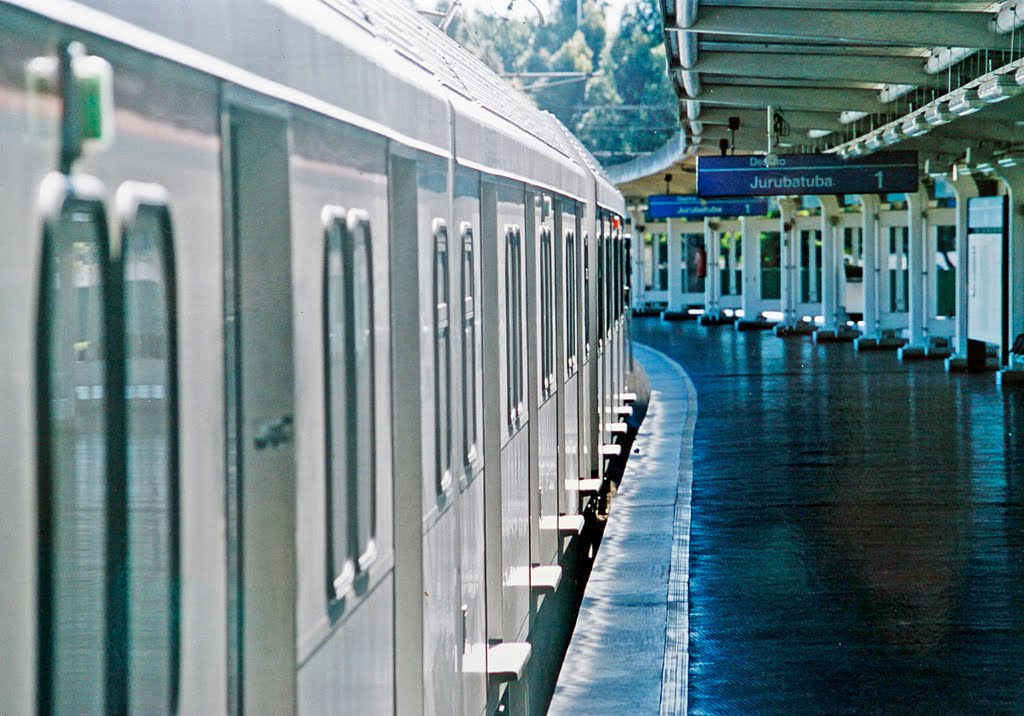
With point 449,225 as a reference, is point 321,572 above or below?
below

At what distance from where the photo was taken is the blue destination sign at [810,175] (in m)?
19.0

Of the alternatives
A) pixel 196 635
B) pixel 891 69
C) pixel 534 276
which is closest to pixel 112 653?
pixel 196 635

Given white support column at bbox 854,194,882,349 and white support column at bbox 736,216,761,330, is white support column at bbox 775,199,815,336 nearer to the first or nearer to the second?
white support column at bbox 736,216,761,330

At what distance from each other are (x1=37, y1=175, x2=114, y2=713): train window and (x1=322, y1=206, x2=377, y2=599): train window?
3.36 feet

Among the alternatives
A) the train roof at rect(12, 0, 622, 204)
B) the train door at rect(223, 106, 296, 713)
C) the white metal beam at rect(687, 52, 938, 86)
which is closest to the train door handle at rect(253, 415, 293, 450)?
the train door at rect(223, 106, 296, 713)

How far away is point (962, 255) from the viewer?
74.8 feet

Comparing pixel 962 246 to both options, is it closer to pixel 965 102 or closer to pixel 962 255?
pixel 962 255

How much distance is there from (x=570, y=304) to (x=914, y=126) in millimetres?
8041

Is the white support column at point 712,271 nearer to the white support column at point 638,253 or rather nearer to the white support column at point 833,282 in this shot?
the white support column at point 638,253

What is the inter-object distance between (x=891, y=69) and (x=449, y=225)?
12637 mm

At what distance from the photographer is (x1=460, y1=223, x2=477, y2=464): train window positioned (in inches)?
184

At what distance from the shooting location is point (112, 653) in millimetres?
1812

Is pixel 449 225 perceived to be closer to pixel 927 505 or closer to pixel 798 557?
pixel 798 557

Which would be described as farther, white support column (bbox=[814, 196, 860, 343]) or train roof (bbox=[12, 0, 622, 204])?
white support column (bbox=[814, 196, 860, 343])
